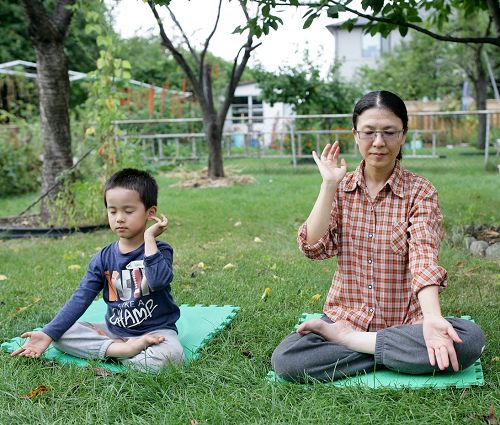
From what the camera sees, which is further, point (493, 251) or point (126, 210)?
point (493, 251)

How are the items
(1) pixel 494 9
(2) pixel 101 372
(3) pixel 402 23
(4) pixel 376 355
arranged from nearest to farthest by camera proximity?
(4) pixel 376 355 → (2) pixel 101 372 → (3) pixel 402 23 → (1) pixel 494 9

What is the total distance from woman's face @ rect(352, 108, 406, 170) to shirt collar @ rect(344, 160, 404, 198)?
0.09 metres

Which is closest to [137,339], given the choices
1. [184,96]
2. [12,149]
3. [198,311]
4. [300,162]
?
[198,311]

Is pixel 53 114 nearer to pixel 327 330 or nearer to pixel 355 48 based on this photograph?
pixel 327 330

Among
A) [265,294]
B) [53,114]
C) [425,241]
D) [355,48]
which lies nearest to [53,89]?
[53,114]

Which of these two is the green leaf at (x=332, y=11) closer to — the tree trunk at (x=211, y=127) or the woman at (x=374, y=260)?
the woman at (x=374, y=260)

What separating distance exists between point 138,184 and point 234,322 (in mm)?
1001

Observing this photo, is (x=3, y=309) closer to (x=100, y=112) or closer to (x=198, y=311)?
(x=198, y=311)

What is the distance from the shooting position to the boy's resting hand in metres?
3.14

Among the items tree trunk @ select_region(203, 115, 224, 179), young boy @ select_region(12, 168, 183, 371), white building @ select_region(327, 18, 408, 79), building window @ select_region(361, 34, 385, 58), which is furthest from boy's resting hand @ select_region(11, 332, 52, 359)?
building window @ select_region(361, 34, 385, 58)

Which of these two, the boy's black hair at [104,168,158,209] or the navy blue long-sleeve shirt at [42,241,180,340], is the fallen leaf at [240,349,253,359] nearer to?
the navy blue long-sleeve shirt at [42,241,180,340]

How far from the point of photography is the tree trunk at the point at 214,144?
435 inches

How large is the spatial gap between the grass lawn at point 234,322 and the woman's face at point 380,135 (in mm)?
1032

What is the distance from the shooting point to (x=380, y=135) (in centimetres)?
293
